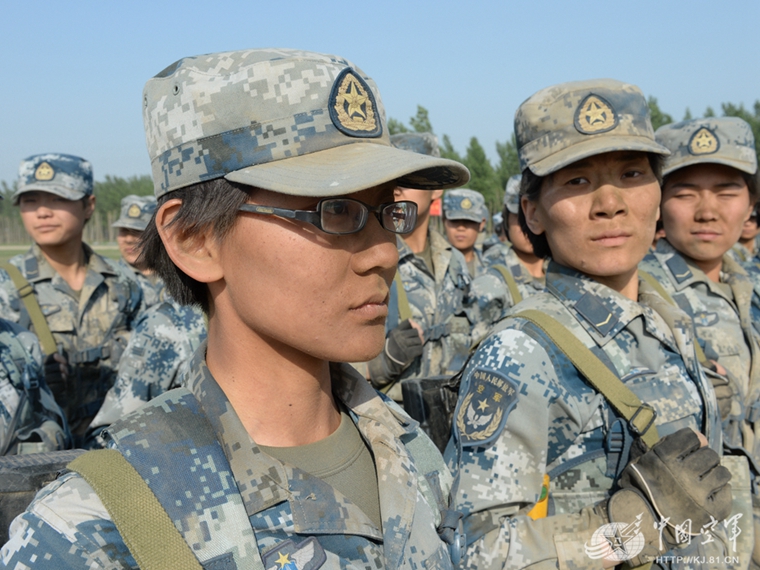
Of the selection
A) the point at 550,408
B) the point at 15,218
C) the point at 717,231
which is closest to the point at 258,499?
the point at 550,408

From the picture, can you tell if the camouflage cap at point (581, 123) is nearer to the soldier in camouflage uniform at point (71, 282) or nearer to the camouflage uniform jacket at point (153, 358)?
the camouflage uniform jacket at point (153, 358)

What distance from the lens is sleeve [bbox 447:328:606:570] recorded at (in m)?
2.14

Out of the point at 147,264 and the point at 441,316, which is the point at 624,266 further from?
the point at 441,316

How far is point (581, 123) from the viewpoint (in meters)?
2.71

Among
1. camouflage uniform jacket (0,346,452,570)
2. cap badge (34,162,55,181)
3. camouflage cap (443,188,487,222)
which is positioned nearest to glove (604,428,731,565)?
camouflage uniform jacket (0,346,452,570)

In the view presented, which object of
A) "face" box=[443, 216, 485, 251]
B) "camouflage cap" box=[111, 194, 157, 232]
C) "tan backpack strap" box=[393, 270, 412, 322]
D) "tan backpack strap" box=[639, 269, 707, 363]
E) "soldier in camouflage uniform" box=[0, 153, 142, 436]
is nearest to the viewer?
"tan backpack strap" box=[639, 269, 707, 363]

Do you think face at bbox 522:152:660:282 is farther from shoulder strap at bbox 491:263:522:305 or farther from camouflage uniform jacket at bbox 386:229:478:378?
shoulder strap at bbox 491:263:522:305

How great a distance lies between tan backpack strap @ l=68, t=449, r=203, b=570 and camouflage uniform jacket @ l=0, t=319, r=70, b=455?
223 cm

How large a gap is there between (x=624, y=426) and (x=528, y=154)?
121 cm

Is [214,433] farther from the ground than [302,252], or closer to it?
closer to it

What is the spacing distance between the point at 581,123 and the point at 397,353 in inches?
109

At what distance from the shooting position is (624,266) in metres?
2.71

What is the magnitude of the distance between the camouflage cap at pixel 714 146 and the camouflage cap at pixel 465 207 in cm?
582

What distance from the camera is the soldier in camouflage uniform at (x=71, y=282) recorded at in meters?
6.09
